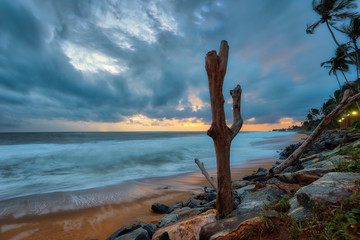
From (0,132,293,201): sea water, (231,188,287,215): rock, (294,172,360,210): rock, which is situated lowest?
(0,132,293,201): sea water

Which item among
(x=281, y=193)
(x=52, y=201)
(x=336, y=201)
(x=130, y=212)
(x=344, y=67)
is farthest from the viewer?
(x=344, y=67)

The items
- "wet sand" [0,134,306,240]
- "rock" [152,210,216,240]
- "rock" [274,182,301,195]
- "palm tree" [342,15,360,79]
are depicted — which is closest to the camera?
"rock" [152,210,216,240]

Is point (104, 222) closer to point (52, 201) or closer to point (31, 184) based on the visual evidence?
point (52, 201)

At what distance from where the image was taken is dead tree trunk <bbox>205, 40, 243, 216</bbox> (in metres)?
3.31

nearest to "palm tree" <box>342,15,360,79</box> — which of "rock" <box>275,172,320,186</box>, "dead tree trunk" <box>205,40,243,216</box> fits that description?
"rock" <box>275,172,320,186</box>

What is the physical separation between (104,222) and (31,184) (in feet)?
25.6

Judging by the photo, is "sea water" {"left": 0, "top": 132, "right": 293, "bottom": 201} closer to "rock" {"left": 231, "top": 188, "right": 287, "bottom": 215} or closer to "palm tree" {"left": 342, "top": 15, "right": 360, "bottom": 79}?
"rock" {"left": 231, "top": 188, "right": 287, "bottom": 215}

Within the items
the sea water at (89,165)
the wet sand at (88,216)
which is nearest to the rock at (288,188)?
the wet sand at (88,216)

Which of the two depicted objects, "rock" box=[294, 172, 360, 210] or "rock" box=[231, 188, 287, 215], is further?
"rock" box=[231, 188, 287, 215]

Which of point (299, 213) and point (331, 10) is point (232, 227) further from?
point (331, 10)

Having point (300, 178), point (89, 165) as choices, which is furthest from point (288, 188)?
point (89, 165)

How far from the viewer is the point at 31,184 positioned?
9453mm

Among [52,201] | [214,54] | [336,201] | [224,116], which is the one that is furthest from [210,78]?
[52,201]

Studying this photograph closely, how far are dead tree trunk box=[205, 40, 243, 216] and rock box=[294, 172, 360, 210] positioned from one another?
1.42m
